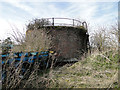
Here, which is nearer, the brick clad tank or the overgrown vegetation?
the overgrown vegetation

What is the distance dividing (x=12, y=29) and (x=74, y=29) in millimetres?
6751

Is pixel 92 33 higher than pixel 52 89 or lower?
higher

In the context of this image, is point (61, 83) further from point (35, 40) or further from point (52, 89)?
point (35, 40)

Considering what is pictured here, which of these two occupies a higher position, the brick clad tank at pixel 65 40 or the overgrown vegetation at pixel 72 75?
the brick clad tank at pixel 65 40

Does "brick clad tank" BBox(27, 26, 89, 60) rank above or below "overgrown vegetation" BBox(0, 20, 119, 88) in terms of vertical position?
above

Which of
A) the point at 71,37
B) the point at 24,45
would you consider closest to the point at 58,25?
the point at 71,37

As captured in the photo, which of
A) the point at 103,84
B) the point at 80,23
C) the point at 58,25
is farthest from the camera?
the point at 80,23

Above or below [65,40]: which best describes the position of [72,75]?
below

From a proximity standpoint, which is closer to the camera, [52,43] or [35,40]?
[35,40]

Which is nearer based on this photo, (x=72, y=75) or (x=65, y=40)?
(x=72, y=75)

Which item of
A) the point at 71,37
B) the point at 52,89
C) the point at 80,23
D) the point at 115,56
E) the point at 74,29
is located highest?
the point at 80,23

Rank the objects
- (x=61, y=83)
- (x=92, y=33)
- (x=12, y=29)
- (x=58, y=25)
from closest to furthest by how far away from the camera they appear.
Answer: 1. (x=61, y=83)
2. (x=12, y=29)
3. (x=58, y=25)
4. (x=92, y=33)

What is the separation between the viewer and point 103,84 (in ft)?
13.2

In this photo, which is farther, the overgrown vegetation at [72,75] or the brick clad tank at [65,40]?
the brick clad tank at [65,40]
